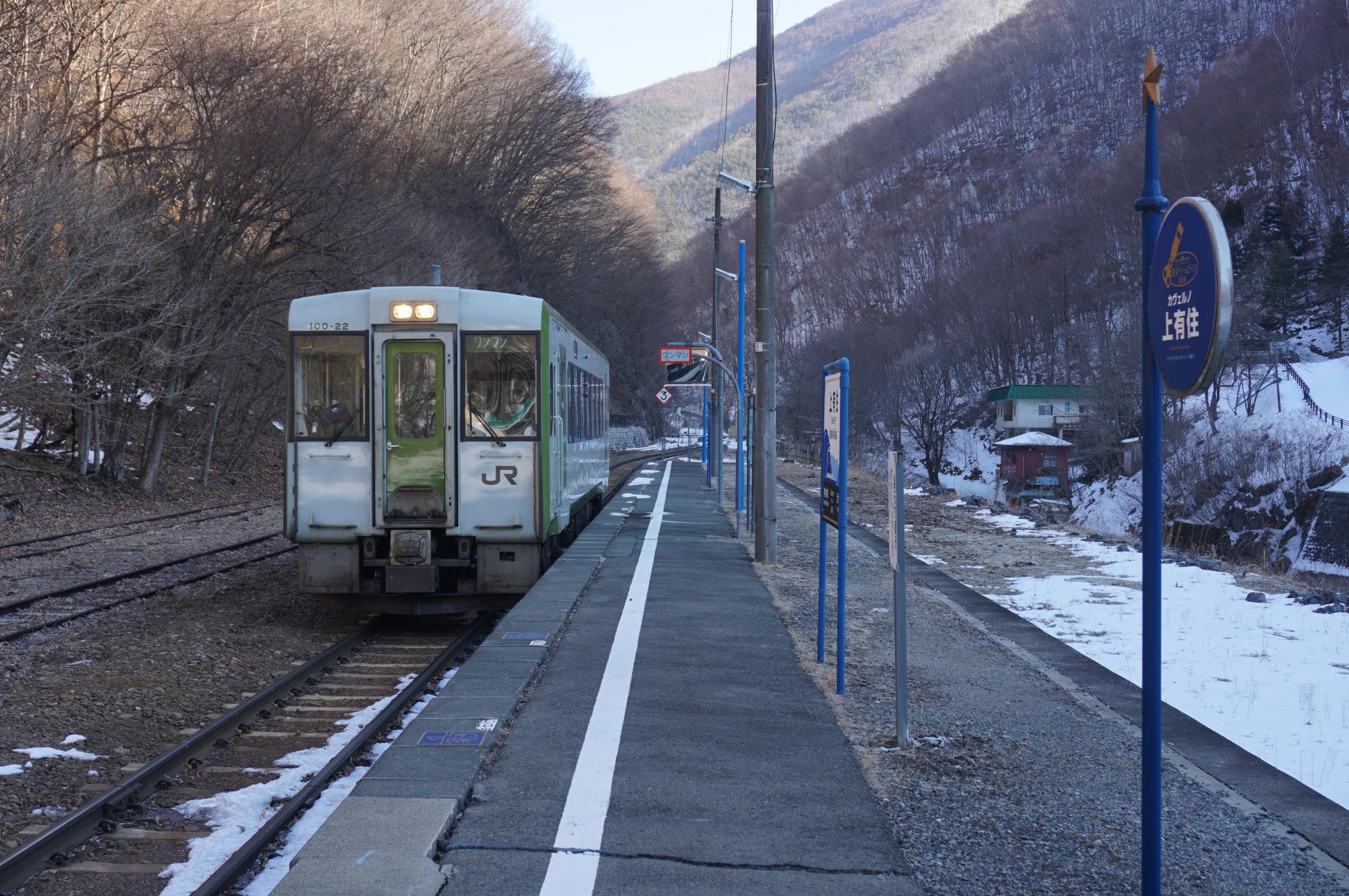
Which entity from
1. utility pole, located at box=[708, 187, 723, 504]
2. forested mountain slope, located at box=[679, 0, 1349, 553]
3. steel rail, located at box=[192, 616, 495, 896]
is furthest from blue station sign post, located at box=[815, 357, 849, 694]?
forested mountain slope, located at box=[679, 0, 1349, 553]

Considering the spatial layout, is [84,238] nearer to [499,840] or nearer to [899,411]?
[499,840]

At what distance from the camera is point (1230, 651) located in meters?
9.41

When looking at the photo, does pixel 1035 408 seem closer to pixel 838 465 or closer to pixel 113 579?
pixel 113 579

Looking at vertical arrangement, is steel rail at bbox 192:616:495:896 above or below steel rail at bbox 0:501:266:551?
below

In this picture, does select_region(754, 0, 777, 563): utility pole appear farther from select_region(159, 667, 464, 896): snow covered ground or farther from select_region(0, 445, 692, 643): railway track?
select_region(159, 667, 464, 896): snow covered ground

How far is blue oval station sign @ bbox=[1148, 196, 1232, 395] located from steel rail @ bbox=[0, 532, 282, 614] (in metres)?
10.7

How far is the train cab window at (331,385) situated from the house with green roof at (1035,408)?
54.4m

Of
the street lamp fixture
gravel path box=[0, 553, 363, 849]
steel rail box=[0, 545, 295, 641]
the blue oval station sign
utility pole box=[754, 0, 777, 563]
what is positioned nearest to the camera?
the blue oval station sign

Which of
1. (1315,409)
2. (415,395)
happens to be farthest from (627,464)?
(415,395)

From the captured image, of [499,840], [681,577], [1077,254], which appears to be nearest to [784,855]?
[499,840]

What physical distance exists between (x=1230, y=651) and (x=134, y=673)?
848 cm

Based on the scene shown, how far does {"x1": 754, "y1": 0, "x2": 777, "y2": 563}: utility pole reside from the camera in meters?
13.9

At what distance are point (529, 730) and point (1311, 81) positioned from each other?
9108cm

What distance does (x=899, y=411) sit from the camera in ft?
199
